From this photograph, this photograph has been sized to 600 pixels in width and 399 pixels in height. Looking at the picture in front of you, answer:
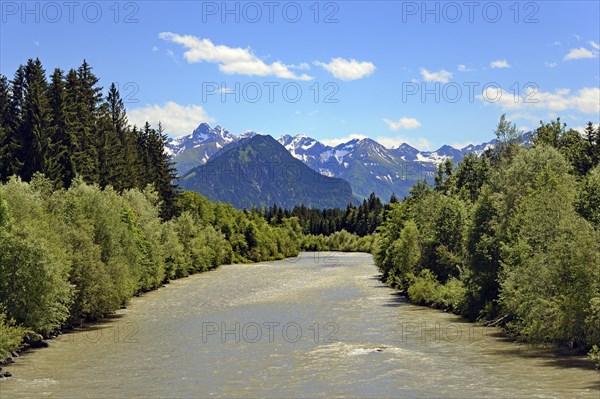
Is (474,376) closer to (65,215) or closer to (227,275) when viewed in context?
(65,215)

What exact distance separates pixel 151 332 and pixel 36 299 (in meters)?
11.1

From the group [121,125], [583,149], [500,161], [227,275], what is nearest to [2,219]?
[500,161]

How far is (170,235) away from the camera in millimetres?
96250

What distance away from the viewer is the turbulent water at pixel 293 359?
3077 centimetres

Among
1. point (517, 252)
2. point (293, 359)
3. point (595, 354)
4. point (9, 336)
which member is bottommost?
point (293, 359)

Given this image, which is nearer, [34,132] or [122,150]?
[34,132]

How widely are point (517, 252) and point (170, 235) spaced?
6099 centimetres

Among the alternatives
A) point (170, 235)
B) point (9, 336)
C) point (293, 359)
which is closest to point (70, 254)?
point (9, 336)

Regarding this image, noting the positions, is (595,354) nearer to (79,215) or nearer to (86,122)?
(79,215)

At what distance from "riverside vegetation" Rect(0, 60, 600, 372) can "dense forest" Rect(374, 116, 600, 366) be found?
0.11m

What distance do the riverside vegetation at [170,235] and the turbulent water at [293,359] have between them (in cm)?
240

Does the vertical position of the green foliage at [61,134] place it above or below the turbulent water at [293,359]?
above

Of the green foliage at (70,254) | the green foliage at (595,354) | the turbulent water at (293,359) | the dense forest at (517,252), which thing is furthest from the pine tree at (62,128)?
the green foliage at (595,354)

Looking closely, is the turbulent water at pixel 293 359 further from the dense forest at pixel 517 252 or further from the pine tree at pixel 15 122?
the pine tree at pixel 15 122
